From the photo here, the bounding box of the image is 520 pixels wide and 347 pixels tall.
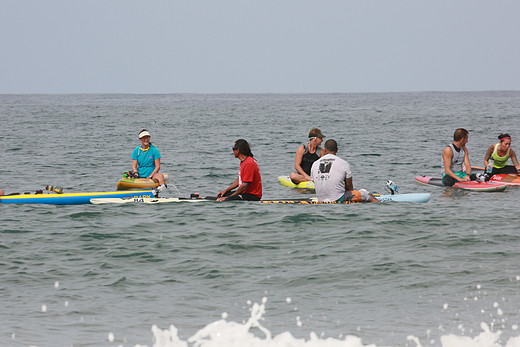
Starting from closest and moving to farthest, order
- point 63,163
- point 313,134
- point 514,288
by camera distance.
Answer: point 514,288 < point 313,134 < point 63,163

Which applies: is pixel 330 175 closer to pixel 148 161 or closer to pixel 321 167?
pixel 321 167

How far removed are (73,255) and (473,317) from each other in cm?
627

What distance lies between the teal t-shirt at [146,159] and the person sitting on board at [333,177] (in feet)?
15.6

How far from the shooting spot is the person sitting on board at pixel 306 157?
17.1 m

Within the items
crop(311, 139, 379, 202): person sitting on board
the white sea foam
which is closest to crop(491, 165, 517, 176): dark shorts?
crop(311, 139, 379, 202): person sitting on board

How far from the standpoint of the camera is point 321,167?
13711 millimetres

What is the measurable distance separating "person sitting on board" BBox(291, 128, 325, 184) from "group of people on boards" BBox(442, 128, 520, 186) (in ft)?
10.1

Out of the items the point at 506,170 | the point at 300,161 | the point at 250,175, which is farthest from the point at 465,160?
the point at 250,175

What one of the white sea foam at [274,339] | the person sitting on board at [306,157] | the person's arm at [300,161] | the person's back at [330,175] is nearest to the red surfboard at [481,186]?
the person sitting on board at [306,157]

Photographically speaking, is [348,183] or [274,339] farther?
[348,183]

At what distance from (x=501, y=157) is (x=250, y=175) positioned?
7430mm

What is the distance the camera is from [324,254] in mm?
11055

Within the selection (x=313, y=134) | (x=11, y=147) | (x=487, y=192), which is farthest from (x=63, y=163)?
(x=487, y=192)

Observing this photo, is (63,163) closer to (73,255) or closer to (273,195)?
(273,195)
